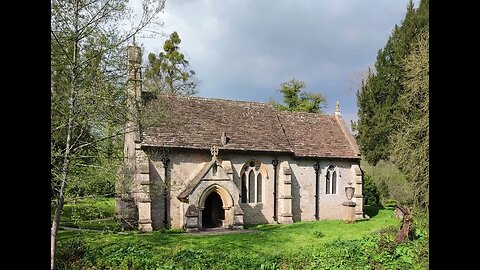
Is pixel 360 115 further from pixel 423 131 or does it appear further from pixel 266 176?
pixel 423 131

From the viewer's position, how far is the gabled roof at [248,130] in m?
21.9

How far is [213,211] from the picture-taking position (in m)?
23.1

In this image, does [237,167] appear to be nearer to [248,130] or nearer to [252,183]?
[252,183]

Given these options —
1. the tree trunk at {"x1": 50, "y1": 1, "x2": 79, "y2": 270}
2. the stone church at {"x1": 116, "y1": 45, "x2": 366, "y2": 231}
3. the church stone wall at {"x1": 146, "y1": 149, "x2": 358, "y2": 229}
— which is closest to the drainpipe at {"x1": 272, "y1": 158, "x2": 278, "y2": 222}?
the stone church at {"x1": 116, "y1": 45, "x2": 366, "y2": 231}

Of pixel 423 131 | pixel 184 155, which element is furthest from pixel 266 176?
pixel 423 131

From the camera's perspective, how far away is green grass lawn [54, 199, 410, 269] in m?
11.6

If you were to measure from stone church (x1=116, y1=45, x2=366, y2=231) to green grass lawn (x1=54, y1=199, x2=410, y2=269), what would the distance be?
1.37 meters

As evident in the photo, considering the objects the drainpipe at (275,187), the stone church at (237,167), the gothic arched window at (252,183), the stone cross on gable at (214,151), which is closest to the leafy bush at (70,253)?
the stone church at (237,167)

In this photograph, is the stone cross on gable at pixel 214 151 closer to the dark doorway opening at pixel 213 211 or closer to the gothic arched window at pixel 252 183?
the gothic arched window at pixel 252 183

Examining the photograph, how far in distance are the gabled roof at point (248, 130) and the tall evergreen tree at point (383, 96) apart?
4601 millimetres

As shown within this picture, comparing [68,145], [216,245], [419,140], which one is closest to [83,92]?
[68,145]

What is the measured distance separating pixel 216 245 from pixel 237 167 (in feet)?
23.7

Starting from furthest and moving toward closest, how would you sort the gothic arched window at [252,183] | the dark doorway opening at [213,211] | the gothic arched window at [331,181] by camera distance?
the gothic arched window at [331,181]
the gothic arched window at [252,183]
the dark doorway opening at [213,211]

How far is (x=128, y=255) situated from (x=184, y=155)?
10175mm
